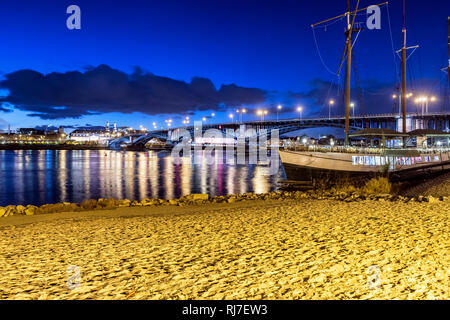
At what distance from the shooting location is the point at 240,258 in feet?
18.6

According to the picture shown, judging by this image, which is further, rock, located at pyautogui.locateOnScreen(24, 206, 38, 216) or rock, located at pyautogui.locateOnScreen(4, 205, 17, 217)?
rock, located at pyautogui.locateOnScreen(24, 206, 38, 216)

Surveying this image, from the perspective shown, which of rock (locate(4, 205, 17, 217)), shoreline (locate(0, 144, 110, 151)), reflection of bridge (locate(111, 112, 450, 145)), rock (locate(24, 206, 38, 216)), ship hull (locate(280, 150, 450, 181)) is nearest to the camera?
rock (locate(4, 205, 17, 217))

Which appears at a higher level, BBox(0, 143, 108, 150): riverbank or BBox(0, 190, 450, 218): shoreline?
BBox(0, 143, 108, 150): riverbank

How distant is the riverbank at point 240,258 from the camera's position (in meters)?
4.28

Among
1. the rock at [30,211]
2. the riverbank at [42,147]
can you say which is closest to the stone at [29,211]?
the rock at [30,211]

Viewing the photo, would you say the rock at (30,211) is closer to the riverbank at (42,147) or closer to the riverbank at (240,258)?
the riverbank at (240,258)

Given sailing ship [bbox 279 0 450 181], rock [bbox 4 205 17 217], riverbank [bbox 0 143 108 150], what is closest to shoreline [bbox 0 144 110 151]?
riverbank [bbox 0 143 108 150]

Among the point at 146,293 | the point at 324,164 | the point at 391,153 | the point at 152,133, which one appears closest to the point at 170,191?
the point at 324,164

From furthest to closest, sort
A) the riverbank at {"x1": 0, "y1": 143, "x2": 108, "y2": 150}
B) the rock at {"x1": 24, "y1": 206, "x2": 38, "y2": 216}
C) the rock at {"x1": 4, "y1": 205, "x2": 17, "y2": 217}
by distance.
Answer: the riverbank at {"x1": 0, "y1": 143, "x2": 108, "y2": 150} < the rock at {"x1": 24, "y1": 206, "x2": 38, "y2": 216} < the rock at {"x1": 4, "y1": 205, "x2": 17, "y2": 217}

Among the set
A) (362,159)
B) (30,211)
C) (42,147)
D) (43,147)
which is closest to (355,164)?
(362,159)

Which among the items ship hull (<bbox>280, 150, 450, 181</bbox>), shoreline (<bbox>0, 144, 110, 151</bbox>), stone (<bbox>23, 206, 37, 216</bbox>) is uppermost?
shoreline (<bbox>0, 144, 110, 151</bbox>)

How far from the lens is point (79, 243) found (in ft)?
24.0

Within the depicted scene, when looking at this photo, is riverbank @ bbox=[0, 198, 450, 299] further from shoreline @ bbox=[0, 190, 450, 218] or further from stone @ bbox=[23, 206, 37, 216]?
stone @ bbox=[23, 206, 37, 216]

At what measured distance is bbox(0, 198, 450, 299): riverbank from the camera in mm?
4281
